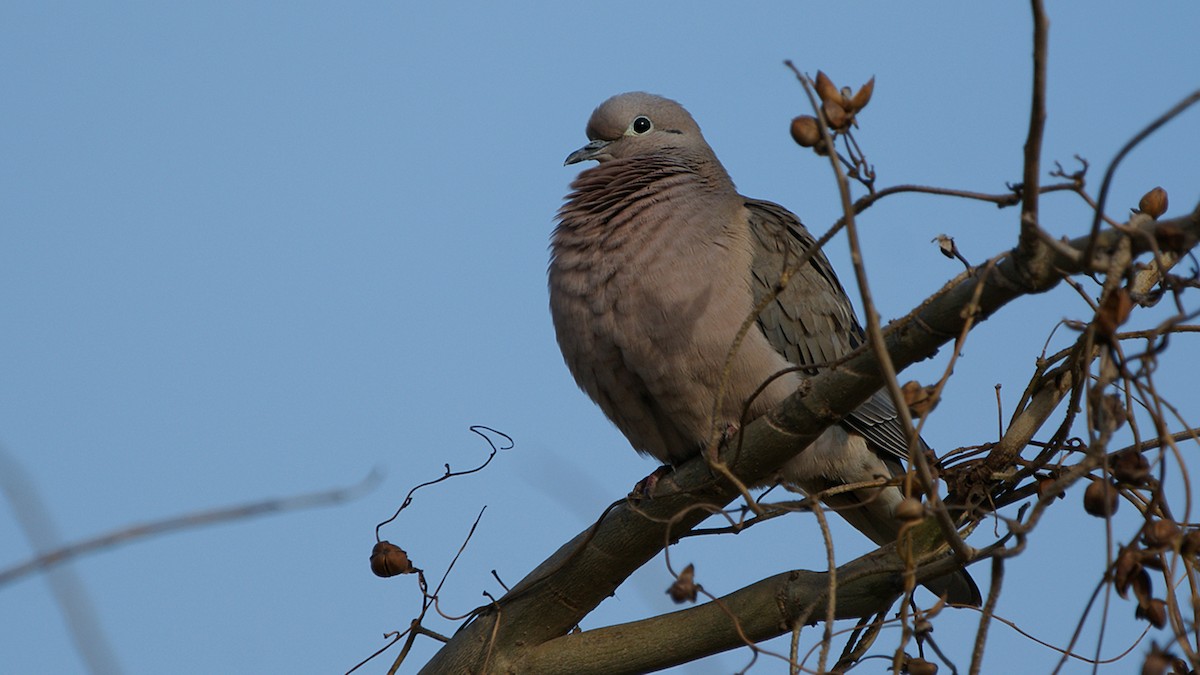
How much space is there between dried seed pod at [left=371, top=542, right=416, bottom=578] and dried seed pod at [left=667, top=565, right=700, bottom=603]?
4.12ft

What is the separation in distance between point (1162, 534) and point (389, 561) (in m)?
2.02

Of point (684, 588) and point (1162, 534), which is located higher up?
point (684, 588)

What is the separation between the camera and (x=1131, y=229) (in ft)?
7.38

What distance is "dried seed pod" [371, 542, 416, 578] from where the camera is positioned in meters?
3.63

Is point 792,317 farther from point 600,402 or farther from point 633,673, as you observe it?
point 633,673

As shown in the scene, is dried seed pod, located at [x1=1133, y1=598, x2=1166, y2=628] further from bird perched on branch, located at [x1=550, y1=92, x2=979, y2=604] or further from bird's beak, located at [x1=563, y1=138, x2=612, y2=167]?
bird's beak, located at [x1=563, y1=138, x2=612, y2=167]

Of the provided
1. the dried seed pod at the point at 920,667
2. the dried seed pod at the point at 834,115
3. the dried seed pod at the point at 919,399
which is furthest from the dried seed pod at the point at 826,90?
the dried seed pod at the point at 920,667

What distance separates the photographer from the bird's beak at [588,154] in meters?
5.37

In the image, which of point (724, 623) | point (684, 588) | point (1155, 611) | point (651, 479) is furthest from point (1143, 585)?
point (651, 479)

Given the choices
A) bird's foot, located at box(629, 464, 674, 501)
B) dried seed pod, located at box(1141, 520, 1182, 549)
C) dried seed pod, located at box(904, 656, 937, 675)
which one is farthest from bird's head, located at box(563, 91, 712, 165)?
dried seed pod, located at box(1141, 520, 1182, 549)

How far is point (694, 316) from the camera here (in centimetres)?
442

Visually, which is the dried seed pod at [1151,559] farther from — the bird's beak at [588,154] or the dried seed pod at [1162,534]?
the bird's beak at [588,154]

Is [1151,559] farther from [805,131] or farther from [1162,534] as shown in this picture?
[805,131]

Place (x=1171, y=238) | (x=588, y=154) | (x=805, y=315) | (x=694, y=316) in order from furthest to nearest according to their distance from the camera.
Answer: (x=588, y=154)
(x=805, y=315)
(x=694, y=316)
(x=1171, y=238)
